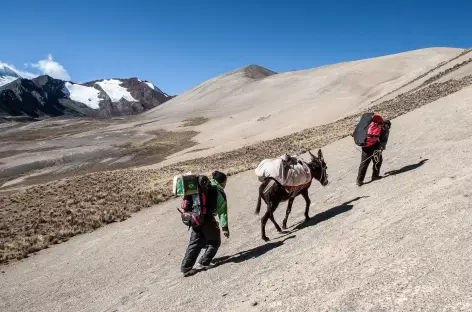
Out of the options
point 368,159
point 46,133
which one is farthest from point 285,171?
point 46,133

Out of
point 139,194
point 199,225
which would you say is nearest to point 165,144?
point 139,194

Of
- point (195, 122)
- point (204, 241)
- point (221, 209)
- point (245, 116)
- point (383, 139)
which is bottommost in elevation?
point (204, 241)

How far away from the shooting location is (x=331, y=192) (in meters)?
13.9

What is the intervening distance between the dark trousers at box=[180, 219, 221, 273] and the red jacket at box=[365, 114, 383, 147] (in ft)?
19.2

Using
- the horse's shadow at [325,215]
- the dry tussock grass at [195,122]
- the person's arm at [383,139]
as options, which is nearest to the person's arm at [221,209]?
the horse's shadow at [325,215]

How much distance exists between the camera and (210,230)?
8961 millimetres

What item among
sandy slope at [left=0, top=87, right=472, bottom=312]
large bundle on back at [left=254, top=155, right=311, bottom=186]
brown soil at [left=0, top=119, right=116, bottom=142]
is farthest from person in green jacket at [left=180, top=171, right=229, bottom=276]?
brown soil at [left=0, top=119, right=116, bottom=142]

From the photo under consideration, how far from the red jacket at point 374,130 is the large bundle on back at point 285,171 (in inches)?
131

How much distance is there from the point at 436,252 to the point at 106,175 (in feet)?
104

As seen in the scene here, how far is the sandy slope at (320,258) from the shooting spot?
5.80 metres

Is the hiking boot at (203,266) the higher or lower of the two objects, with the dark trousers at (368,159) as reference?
lower

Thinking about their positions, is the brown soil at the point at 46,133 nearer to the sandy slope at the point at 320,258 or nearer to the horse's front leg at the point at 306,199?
the sandy slope at the point at 320,258

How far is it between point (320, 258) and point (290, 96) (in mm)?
101416

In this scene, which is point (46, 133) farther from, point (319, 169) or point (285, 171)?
point (285, 171)
